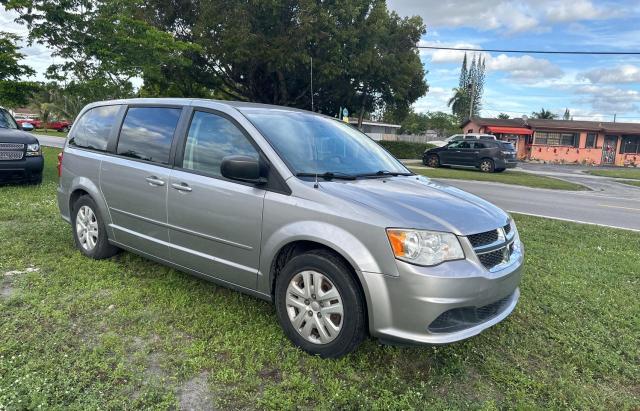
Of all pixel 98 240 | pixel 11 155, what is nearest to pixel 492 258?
pixel 98 240

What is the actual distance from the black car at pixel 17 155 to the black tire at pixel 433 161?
20380mm

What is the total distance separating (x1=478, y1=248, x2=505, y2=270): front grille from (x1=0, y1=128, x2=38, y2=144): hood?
9.07 metres

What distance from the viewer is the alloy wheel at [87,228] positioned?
16.4ft

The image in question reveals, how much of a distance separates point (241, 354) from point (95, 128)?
325 cm

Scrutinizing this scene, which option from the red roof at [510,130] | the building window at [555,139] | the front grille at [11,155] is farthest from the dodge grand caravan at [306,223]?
the building window at [555,139]

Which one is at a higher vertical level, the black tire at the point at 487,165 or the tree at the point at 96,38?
the tree at the point at 96,38

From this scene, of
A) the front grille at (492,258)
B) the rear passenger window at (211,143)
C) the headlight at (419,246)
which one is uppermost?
the rear passenger window at (211,143)

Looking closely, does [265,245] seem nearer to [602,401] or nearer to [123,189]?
[123,189]

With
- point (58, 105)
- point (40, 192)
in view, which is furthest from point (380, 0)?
Answer: point (58, 105)

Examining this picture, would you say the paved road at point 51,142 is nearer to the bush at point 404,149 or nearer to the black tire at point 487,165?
the bush at point 404,149

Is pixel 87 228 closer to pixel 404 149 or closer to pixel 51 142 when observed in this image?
pixel 51 142

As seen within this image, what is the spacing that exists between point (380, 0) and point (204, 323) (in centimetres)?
2703

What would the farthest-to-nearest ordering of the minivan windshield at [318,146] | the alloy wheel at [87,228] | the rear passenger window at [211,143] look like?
1. the alloy wheel at [87,228]
2. the rear passenger window at [211,143]
3. the minivan windshield at [318,146]

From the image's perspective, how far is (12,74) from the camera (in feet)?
43.0
